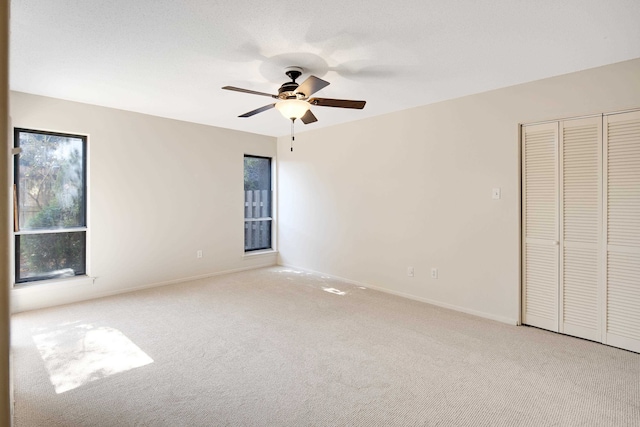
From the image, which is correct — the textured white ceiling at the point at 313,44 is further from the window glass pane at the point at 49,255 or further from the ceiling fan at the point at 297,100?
the window glass pane at the point at 49,255

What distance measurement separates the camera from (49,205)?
155 inches

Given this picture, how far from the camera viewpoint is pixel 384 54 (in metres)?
2.67

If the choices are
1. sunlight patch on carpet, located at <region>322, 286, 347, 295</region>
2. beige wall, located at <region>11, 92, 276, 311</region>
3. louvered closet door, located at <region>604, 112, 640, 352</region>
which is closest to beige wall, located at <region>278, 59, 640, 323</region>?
louvered closet door, located at <region>604, 112, 640, 352</region>

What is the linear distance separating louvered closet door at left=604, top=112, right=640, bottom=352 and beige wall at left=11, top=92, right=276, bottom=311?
479 cm

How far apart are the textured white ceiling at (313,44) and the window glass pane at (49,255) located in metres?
1.67

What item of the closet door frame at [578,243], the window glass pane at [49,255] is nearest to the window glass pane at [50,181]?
the window glass pane at [49,255]

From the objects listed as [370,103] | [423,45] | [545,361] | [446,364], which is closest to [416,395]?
[446,364]

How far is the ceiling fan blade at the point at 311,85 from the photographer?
2487 millimetres

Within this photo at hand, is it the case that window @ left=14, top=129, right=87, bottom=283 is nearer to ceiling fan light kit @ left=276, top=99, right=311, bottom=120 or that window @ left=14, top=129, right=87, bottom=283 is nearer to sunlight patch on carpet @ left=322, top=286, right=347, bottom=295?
ceiling fan light kit @ left=276, top=99, right=311, bottom=120

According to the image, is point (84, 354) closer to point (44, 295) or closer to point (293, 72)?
point (44, 295)

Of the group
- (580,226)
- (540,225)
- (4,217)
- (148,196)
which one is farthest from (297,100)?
(148,196)

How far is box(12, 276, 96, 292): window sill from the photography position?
3705mm

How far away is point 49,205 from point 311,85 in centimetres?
353

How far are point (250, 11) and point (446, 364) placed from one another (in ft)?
9.35
